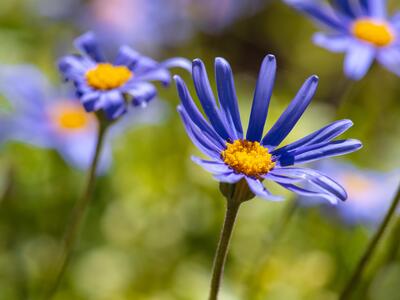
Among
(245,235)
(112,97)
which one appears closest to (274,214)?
(245,235)

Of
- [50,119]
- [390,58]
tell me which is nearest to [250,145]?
[390,58]

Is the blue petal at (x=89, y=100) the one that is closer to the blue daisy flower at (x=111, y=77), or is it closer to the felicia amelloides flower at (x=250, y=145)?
the blue daisy flower at (x=111, y=77)

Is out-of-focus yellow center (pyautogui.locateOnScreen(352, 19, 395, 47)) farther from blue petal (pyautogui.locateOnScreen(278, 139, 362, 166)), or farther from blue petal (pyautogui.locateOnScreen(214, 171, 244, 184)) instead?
blue petal (pyautogui.locateOnScreen(214, 171, 244, 184))

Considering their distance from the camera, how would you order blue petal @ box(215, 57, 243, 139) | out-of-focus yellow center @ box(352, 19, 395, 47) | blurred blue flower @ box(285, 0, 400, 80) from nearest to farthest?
blue petal @ box(215, 57, 243, 139) < blurred blue flower @ box(285, 0, 400, 80) < out-of-focus yellow center @ box(352, 19, 395, 47)

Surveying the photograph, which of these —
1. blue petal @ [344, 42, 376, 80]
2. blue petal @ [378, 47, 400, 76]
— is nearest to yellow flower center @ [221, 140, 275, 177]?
blue petal @ [344, 42, 376, 80]

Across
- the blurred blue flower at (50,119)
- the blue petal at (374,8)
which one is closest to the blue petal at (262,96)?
the blue petal at (374,8)

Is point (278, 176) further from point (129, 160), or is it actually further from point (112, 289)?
point (129, 160)
